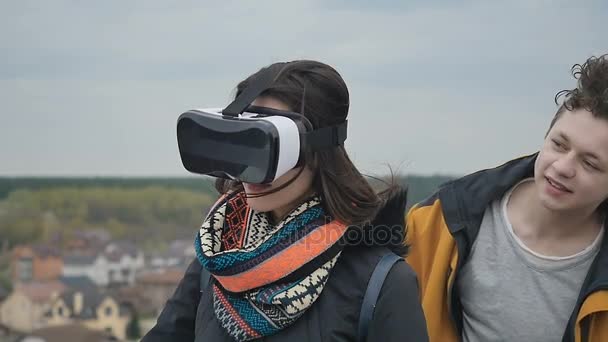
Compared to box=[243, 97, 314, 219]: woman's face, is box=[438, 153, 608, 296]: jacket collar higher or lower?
lower

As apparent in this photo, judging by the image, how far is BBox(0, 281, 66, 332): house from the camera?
44.8 ft

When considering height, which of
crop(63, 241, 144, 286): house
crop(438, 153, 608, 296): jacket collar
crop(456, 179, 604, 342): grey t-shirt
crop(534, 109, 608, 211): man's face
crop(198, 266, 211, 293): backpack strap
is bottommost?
crop(63, 241, 144, 286): house

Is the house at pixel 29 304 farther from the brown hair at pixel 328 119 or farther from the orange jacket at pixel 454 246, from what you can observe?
the brown hair at pixel 328 119

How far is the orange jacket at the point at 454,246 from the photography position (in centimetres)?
253

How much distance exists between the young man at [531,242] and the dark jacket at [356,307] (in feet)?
2.03

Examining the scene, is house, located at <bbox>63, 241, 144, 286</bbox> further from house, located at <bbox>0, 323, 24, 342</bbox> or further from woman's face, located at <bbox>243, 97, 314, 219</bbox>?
woman's face, located at <bbox>243, 97, 314, 219</bbox>

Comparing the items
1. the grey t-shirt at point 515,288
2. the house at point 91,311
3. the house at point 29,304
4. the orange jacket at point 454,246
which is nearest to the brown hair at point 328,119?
the orange jacket at point 454,246

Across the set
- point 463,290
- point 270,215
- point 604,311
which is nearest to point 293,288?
point 270,215

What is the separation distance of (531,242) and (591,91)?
1.79 feet

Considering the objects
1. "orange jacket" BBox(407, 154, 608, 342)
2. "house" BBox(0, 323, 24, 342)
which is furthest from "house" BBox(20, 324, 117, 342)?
"orange jacket" BBox(407, 154, 608, 342)

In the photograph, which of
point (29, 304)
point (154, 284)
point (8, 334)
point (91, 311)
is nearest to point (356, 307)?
point (8, 334)

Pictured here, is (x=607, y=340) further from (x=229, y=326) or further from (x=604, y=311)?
(x=229, y=326)

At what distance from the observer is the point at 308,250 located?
2.07m

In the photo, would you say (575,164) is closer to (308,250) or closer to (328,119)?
(328,119)
